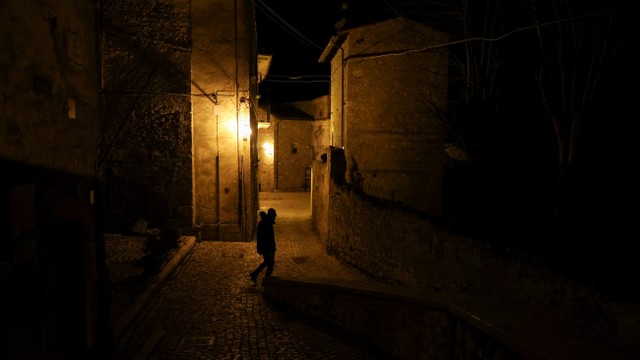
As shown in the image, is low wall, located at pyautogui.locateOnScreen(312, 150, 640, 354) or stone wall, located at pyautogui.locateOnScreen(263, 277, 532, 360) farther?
low wall, located at pyautogui.locateOnScreen(312, 150, 640, 354)

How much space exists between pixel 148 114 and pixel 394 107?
8.25 metres

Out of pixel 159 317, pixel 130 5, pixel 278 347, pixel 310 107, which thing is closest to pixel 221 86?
pixel 130 5

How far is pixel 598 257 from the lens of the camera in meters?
5.42

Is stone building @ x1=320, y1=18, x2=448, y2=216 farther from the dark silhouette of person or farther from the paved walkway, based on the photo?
the dark silhouette of person

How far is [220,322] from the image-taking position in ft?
20.2

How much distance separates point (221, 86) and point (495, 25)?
8758 millimetres

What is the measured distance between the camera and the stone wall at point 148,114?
1130 cm

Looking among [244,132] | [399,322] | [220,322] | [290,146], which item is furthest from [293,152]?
[399,322]

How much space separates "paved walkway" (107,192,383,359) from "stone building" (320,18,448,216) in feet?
18.8

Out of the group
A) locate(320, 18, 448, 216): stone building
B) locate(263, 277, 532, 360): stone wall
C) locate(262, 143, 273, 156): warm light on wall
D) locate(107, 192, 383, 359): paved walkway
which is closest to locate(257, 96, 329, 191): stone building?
locate(262, 143, 273, 156): warm light on wall

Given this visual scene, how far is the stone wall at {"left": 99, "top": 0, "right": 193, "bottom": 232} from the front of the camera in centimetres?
1130

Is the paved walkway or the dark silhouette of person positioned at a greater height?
the dark silhouette of person

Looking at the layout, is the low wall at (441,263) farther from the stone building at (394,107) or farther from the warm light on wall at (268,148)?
the warm light on wall at (268,148)

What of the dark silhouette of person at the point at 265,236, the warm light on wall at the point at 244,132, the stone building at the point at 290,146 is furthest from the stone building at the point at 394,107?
the stone building at the point at 290,146
